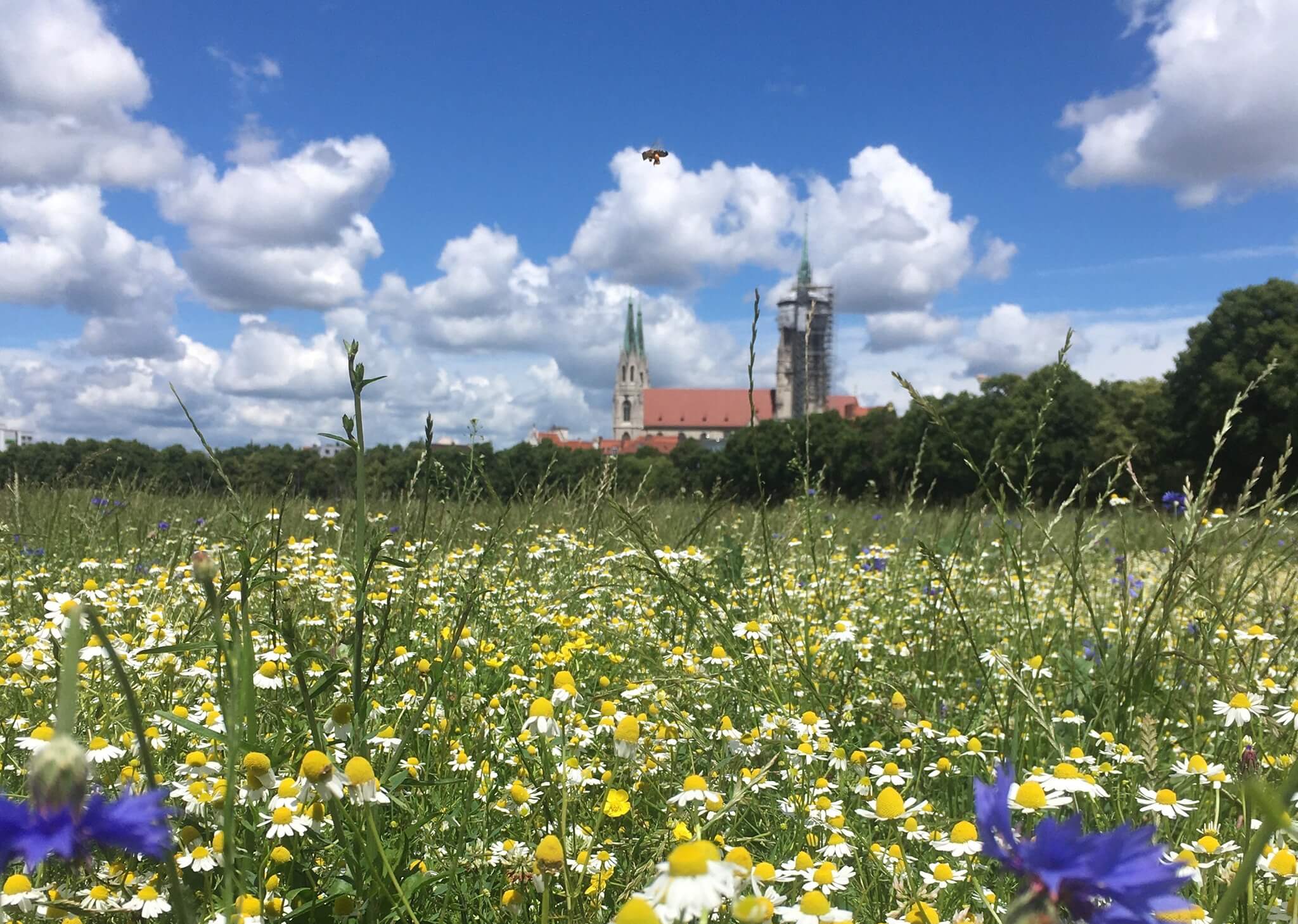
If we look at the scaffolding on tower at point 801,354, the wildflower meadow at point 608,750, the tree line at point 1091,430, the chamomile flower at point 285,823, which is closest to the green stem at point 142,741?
the wildflower meadow at point 608,750

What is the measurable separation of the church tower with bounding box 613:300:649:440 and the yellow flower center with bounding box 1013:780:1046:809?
354 feet

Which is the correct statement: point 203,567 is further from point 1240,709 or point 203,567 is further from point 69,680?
point 1240,709

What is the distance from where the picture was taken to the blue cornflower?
0.50 meters

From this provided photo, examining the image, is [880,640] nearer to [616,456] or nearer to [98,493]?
[616,456]

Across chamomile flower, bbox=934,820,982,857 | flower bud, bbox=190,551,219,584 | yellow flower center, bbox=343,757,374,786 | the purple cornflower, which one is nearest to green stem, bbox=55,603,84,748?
flower bud, bbox=190,551,219,584

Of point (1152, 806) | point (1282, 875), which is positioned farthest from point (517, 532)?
point (1282, 875)

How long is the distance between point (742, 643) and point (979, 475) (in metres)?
0.91

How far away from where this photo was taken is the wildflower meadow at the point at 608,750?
615 millimetres

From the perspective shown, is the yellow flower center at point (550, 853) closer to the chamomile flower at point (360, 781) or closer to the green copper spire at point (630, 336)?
the chamomile flower at point (360, 781)

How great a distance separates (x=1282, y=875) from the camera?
3.84 feet

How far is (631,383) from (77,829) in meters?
112

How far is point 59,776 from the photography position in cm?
48

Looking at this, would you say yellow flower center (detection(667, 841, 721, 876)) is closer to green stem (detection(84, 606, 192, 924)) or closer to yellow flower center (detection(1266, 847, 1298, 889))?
green stem (detection(84, 606, 192, 924))

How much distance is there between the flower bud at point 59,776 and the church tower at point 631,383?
356ft
